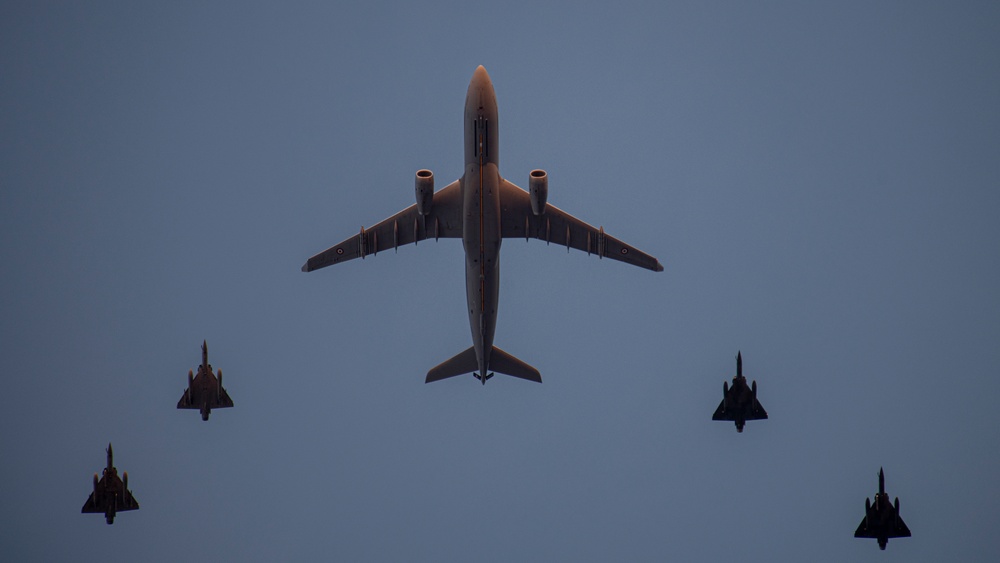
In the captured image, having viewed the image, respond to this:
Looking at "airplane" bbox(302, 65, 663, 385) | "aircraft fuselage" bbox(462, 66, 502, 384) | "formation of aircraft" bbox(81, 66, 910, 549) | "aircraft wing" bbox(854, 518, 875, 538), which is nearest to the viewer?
"aircraft fuselage" bbox(462, 66, 502, 384)

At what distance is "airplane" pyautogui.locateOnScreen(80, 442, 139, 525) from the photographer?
7344 centimetres

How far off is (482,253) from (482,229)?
1.10 meters

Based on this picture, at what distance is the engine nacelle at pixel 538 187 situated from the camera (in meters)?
69.0

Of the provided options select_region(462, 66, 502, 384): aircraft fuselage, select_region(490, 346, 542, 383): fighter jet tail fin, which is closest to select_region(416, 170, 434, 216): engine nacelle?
select_region(462, 66, 502, 384): aircraft fuselage

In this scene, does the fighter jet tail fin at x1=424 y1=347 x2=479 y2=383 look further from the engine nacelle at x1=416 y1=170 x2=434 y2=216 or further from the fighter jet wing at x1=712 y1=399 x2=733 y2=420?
the fighter jet wing at x1=712 y1=399 x2=733 y2=420

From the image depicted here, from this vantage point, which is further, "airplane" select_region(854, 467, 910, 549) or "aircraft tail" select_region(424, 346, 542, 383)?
"aircraft tail" select_region(424, 346, 542, 383)

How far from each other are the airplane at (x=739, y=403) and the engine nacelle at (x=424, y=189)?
15.0 metres

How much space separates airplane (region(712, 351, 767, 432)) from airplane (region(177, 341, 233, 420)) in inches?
863

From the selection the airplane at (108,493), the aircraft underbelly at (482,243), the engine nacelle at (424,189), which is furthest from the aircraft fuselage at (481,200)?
the airplane at (108,493)

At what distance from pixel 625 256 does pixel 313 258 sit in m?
13.9

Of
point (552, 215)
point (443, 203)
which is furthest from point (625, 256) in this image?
point (443, 203)

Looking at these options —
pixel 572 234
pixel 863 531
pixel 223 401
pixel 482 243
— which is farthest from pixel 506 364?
pixel 863 531

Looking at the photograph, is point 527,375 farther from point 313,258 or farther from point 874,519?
point 874,519

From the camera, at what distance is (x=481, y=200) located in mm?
67812
